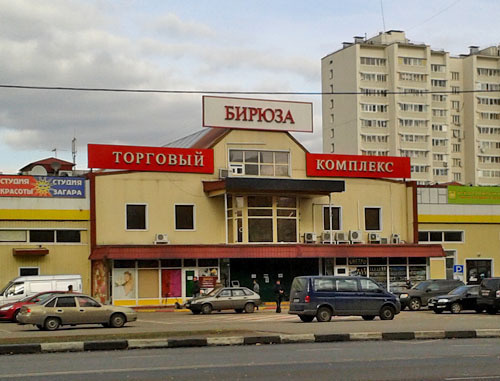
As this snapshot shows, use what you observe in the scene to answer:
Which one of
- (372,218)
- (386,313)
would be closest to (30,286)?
(386,313)

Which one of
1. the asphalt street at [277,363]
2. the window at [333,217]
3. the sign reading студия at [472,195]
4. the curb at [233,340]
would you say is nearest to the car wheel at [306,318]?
the curb at [233,340]

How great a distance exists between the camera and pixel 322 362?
17078 millimetres

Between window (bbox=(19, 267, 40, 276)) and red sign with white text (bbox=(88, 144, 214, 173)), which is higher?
red sign with white text (bbox=(88, 144, 214, 173))

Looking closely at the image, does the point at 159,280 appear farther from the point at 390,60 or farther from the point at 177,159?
the point at 390,60

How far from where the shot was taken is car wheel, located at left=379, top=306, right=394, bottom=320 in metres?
33.1

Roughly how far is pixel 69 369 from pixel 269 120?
3689 cm

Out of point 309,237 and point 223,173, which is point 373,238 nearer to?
point 309,237

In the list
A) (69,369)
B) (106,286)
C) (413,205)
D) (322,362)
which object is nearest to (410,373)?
(322,362)

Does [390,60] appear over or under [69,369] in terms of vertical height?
over

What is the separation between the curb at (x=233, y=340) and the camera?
68.1ft

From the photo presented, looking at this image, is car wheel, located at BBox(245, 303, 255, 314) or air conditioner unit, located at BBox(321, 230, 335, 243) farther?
air conditioner unit, located at BBox(321, 230, 335, 243)

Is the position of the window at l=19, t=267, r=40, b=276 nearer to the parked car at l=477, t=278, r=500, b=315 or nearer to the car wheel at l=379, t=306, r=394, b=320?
the car wheel at l=379, t=306, r=394, b=320

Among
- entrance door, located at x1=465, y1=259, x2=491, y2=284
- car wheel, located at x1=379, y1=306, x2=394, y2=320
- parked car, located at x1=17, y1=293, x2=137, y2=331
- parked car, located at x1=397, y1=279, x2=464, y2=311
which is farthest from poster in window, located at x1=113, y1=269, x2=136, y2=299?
entrance door, located at x1=465, y1=259, x2=491, y2=284

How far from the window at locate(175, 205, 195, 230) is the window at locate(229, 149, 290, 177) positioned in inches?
145
